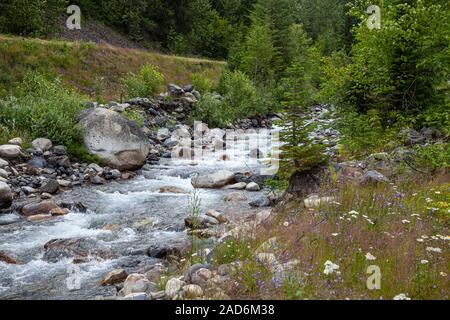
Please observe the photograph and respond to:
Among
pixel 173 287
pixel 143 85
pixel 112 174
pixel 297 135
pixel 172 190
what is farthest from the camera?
pixel 143 85

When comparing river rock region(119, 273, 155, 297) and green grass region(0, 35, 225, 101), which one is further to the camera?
green grass region(0, 35, 225, 101)

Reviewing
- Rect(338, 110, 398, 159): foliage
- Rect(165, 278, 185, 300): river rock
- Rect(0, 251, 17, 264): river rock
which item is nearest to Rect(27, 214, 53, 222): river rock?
Rect(0, 251, 17, 264): river rock

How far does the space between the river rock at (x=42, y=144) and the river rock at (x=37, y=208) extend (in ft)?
12.2

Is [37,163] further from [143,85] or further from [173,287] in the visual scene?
[143,85]

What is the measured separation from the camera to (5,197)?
978 centimetres

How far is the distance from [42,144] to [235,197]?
6476 millimetres

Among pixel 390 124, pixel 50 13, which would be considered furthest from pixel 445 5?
pixel 50 13

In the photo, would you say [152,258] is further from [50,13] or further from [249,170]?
[50,13]

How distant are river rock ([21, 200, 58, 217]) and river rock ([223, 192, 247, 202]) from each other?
13.7 feet

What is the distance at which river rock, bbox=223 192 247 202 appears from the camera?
10994 millimetres

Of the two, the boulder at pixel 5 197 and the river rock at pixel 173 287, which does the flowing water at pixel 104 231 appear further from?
the river rock at pixel 173 287

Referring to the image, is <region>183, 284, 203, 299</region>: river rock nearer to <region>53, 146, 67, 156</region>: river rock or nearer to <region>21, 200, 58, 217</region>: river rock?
<region>21, 200, 58, 217</region>: river rock

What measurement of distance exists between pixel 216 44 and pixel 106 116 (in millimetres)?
35314

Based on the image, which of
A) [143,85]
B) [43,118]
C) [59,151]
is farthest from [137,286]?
[143,85]
